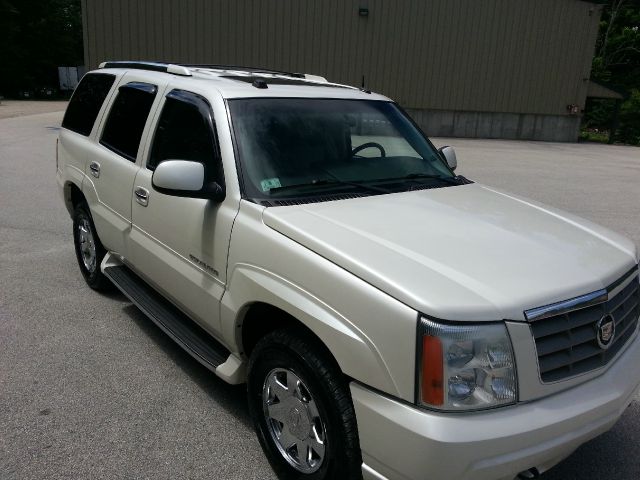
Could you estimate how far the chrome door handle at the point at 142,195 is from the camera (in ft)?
11.9

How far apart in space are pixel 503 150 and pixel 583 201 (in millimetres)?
10707

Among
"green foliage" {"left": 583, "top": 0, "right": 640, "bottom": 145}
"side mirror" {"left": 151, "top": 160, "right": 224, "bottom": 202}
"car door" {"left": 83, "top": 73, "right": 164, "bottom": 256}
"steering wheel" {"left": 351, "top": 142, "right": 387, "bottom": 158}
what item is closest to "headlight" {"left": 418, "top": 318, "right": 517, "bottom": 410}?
"side mirror" {"left": 151, "top": 160, "right": 224, "bottom": 202}

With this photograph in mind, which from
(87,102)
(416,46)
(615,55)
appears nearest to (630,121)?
(615,55)

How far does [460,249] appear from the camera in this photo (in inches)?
95.8

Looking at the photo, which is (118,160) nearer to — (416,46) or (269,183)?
(269,183)

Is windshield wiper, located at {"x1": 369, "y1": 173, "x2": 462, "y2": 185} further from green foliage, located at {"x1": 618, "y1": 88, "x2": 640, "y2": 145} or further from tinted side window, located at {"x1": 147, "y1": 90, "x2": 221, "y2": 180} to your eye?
green foliage, located at {"x1": 618, "y1": 88, "x2": 640, "y2": 145}

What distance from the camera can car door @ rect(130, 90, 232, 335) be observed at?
301 cm

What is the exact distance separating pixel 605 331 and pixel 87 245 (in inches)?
169

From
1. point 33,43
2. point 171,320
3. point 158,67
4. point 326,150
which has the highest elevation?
point 33,43

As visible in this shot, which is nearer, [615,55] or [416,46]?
[416,46]

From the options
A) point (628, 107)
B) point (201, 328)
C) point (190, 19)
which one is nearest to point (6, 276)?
point (201, 328)

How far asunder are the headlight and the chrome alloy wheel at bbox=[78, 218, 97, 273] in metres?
3.69

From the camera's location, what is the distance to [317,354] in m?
2.37

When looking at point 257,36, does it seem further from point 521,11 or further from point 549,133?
point 549,133
